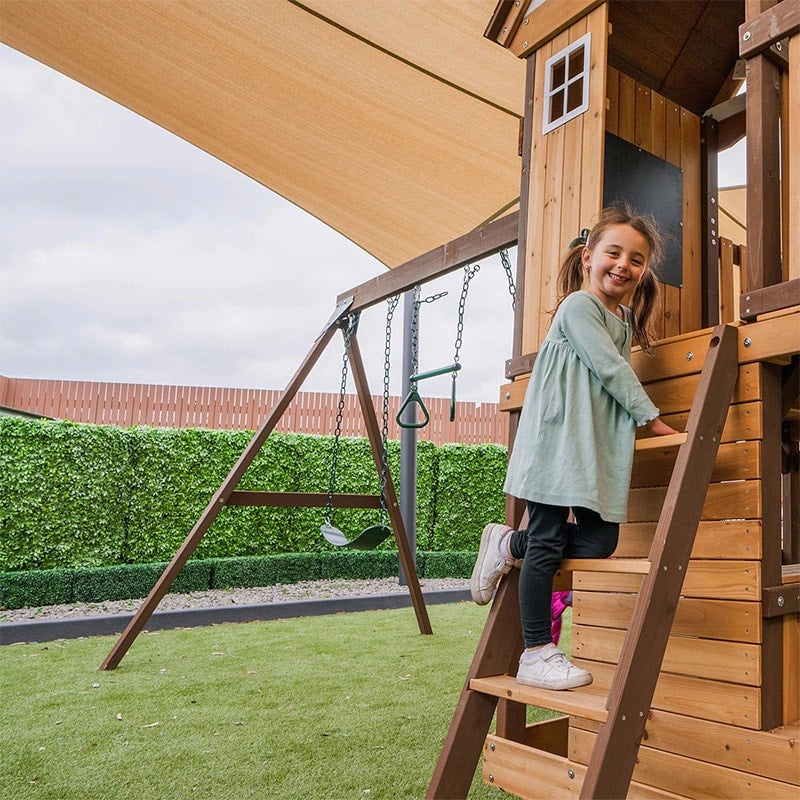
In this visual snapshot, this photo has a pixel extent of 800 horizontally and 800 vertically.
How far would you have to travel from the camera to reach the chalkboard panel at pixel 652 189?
2.68 m

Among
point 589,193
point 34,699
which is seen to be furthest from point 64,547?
point 589,193

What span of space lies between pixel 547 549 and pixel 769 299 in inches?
33.6

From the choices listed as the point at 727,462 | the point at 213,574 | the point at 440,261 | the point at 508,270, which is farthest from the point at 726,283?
the point at 213,574

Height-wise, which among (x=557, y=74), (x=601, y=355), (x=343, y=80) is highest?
(x=343, y=80)

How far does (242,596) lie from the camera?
5945mm

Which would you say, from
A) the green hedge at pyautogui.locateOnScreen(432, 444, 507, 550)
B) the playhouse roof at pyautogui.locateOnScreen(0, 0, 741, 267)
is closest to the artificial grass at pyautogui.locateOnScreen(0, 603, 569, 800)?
the playhouse roof at pyautogui.locateOnScreen(0, 0, 741, 267)

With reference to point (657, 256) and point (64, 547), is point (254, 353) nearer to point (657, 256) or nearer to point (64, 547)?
point (64, 547)

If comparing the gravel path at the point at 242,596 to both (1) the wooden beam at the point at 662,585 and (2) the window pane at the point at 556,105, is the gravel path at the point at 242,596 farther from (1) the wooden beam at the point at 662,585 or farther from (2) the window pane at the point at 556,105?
(1) the wooden beam at the point at 662,585

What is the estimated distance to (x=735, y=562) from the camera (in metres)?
1.80

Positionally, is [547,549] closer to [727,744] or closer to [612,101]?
[727,744]

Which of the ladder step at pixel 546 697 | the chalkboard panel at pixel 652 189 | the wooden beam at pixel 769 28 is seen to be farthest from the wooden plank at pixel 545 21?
the ladder step at pixel 546 697

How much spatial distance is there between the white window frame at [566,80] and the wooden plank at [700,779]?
6.81 feet

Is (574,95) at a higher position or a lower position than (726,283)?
higher

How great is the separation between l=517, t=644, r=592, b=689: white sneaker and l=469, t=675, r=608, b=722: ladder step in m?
0.02
